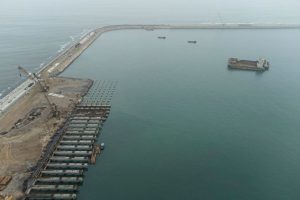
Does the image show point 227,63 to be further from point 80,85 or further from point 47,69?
point 47,69

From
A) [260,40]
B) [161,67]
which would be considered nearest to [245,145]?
[161,67]

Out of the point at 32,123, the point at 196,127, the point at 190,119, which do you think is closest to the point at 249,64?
the point at 190,119

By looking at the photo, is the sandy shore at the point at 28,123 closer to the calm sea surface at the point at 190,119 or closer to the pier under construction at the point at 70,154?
the pier under construction at the point at 70,154

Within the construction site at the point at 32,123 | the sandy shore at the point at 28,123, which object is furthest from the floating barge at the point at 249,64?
the sandy shore at the point at 28,123

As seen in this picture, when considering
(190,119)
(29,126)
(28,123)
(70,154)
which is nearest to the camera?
(70,154)

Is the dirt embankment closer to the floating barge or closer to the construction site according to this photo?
the construction site

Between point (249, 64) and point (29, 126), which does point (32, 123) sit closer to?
point (29, 126)
